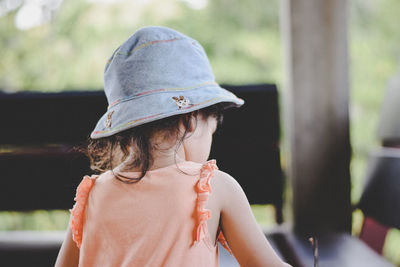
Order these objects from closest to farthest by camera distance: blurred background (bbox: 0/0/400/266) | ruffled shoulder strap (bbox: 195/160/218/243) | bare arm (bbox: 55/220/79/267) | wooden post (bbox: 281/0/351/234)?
1. ruffled shoulder strap (bbox: 195/160/218/243)
2. bare arm (bbox: 55/220/79/267)
3. wooden post (bbox: 281/0/351/234)
4. blurred background (bbox: 0/0/400/266)

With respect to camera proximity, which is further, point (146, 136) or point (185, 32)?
point (185, 32)

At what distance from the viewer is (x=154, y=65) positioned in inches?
27.1

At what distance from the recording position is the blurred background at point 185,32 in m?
2.87

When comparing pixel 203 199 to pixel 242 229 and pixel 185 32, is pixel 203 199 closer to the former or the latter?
pixel 242 229

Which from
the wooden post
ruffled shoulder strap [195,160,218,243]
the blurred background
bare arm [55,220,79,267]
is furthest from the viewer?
the blurred background

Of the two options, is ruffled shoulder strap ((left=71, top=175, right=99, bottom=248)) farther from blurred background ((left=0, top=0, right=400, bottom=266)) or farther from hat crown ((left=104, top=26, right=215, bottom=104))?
blurred background ((left=0, top=0, right=400, bottom=266))

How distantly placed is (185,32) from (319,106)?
2.03 meters

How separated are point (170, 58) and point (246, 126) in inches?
30.0

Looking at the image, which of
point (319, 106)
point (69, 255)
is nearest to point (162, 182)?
point (69, 255)

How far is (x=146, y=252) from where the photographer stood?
24.9 inches

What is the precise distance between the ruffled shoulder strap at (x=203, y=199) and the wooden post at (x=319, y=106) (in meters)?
0.76

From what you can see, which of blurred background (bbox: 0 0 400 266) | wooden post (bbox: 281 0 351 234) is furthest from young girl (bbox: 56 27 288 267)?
blurred background (bbox: 0 0 400 266)

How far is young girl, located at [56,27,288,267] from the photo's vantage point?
25.1 inches

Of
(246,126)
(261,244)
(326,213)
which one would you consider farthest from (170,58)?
(326,213)
